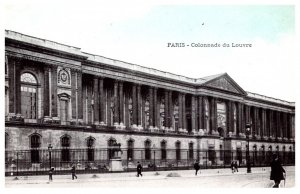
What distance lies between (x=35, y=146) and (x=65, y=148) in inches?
149

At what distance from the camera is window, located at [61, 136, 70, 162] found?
158 ft

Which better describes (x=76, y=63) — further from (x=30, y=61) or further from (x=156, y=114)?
(x=156, y=114)

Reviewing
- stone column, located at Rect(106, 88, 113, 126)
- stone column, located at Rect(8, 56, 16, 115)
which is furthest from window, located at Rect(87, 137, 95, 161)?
stone column, located at Rect(8, 56, 16, 115)

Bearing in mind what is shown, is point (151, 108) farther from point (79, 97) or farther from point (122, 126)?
point (79, 97)

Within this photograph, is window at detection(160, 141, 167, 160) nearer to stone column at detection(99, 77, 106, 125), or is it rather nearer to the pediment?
stone column at detection(99, 77, 106, 125)

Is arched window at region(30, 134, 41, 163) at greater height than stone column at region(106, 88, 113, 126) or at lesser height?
lesser

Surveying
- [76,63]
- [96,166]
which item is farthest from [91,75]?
[96,166]

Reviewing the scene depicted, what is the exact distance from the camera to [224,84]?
72.9 metres

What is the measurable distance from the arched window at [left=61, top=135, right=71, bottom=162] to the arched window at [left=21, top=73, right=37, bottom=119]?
397 cm

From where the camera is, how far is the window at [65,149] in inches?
1892

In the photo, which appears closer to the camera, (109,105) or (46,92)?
(46,92)

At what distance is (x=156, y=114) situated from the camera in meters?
64.5

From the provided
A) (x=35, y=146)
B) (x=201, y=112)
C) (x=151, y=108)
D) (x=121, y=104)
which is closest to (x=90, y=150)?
(x=35, y=146)

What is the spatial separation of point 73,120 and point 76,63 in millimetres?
6260
